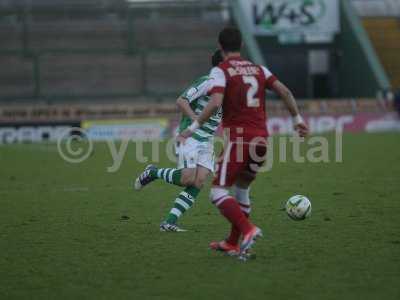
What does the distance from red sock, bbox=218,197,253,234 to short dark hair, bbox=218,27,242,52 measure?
1.30m

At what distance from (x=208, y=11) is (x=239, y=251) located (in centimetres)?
3092

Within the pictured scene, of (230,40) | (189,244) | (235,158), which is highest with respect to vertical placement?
(230,40)

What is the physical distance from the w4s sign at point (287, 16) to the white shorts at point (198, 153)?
27.9 meters

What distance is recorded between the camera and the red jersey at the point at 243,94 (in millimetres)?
7547

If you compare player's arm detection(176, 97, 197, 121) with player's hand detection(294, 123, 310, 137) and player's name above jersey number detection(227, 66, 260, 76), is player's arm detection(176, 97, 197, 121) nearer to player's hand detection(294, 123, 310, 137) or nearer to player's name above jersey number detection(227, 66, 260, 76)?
player's name above jersey number detection(227, 66, 260, 76)

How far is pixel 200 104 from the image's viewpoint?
31.0 ft

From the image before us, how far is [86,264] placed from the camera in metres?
7.48

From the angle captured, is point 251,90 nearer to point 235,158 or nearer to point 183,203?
point 235,158

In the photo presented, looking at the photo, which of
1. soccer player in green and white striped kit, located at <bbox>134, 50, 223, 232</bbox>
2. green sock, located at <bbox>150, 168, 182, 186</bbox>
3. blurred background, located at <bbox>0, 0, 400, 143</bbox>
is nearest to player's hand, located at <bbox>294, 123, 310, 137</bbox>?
soccer player in green and white striped kit, located at <bbox>134, 50, 223, 232</bbox>

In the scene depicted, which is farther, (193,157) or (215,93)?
(193,157)

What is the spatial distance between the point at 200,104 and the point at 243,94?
1.90 meters

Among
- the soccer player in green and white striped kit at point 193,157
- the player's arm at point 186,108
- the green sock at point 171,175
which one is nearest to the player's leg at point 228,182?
the player's arm at point 186,108

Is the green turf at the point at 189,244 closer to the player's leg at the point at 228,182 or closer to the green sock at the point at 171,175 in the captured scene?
the player's leg at the point at 228,182

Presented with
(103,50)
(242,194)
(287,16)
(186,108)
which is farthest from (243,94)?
(287,16)
